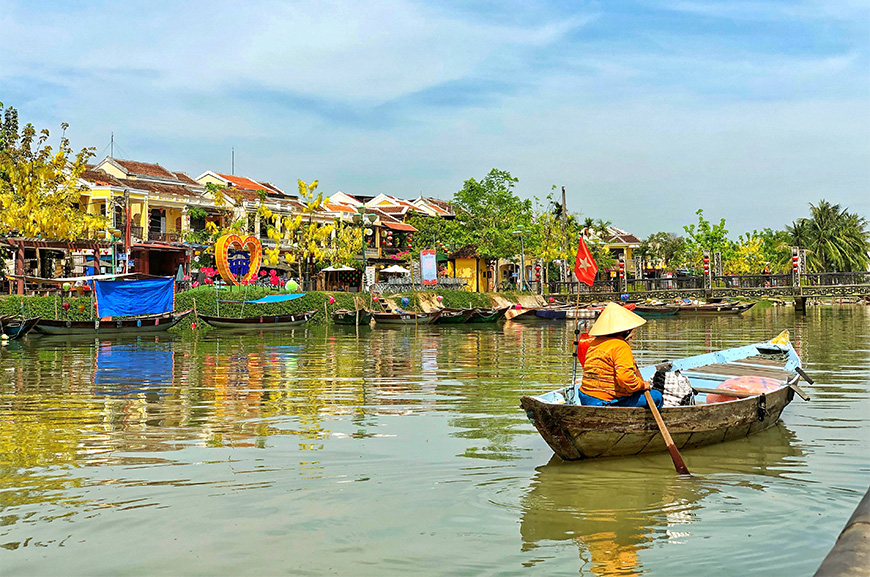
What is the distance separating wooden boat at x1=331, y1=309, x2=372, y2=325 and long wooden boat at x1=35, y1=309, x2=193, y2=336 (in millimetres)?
7080

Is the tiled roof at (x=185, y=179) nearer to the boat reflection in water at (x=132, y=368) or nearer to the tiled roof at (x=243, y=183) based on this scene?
the tiled roof at (x=243, y=183)

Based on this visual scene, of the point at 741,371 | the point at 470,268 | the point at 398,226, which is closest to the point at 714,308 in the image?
the point at 470,268

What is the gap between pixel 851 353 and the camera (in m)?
18.9

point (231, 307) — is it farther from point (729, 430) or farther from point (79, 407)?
point (729, 430)

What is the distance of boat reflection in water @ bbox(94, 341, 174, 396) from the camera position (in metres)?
13.3

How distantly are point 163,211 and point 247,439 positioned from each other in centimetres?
3813

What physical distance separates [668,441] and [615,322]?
1153 mm

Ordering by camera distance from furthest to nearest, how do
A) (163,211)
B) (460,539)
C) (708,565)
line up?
1. (163,211)
2. (460,539)
3. (708,565)

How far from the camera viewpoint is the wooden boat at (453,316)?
34.9 meters

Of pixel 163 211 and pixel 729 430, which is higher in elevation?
pixel 163 211

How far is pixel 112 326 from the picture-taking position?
86.8 feet

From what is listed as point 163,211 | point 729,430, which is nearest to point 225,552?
point 729,430

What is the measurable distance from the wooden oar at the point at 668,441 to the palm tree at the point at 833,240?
59.5 m

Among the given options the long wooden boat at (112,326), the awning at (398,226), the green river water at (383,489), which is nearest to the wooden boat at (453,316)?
the long wooden boat at (112,326)
